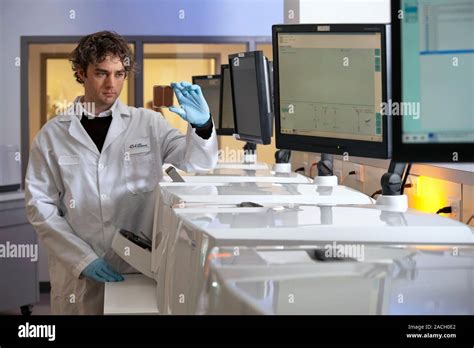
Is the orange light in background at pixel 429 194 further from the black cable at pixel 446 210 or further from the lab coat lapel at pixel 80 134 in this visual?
the lab coat lapel at pixel 80 134

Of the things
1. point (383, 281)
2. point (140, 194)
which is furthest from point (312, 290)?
point (140, 194)

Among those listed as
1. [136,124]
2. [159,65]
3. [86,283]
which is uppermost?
[159,65]

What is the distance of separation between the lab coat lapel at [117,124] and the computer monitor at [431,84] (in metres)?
1.37

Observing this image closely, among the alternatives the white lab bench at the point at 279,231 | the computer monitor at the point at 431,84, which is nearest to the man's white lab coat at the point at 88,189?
the white lab bench at the point at 279,231

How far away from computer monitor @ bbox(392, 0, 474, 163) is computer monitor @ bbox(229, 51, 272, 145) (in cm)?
137

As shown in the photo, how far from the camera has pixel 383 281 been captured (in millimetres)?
726

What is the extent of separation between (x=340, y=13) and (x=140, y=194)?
5.77ft

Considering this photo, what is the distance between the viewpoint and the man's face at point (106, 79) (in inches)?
86.7

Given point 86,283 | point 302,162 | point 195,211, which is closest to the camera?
point 195,211

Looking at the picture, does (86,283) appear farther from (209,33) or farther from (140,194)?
(209,33)

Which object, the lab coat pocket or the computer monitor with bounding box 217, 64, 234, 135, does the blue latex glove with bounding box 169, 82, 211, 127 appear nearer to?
the lab coat pocket

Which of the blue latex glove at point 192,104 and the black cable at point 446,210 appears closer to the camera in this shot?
the black cable at point 446,210

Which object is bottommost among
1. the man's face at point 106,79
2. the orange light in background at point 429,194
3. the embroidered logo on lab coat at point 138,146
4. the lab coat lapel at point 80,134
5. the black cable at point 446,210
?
the black cable at point 446,210

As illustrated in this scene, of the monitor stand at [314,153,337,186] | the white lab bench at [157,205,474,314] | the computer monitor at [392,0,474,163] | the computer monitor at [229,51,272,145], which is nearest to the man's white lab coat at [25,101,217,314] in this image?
the computer monitor at [229,51,272,145]
